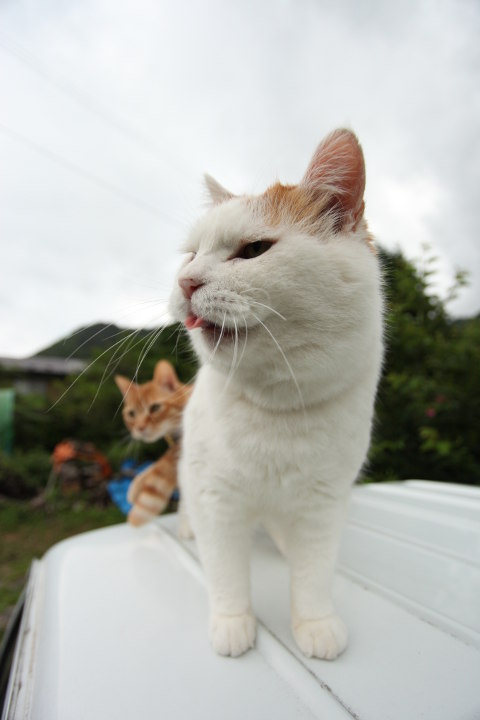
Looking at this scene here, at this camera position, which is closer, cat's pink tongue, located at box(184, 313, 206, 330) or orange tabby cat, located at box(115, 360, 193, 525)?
cat's pink tongue, located at box(184, 313, 206, 330)

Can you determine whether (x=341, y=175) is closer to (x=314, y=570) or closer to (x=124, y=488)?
(x=314, y=570)

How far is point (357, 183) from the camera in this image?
801 mm

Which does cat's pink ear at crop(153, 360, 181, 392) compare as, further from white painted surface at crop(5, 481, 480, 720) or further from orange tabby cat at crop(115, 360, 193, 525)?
white painted surface at crop(5, 481, 480, 720)

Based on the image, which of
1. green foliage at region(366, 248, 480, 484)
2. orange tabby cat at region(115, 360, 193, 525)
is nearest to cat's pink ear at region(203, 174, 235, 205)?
orange tabby cat at region(115, 360, 193, 525)

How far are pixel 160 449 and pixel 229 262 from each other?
3.22 metres

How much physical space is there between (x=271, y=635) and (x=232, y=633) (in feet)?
0.36

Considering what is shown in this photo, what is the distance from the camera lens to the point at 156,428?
1.59 metres

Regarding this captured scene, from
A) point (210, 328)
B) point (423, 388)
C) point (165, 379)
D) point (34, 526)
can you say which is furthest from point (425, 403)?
point (34, 526)

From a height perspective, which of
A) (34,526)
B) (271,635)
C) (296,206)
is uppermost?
(296,206)

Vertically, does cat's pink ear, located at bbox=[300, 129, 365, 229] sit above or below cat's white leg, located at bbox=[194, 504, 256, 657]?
above

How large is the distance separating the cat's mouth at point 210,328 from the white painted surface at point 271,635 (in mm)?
641

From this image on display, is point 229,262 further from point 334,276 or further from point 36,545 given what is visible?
point 36,545

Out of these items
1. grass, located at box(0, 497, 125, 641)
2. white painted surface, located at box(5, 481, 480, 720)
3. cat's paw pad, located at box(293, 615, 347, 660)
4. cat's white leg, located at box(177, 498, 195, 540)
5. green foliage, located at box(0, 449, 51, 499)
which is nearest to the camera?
white painted surface, located at box(5, 481, 480, 720)

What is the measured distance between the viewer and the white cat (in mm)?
721
